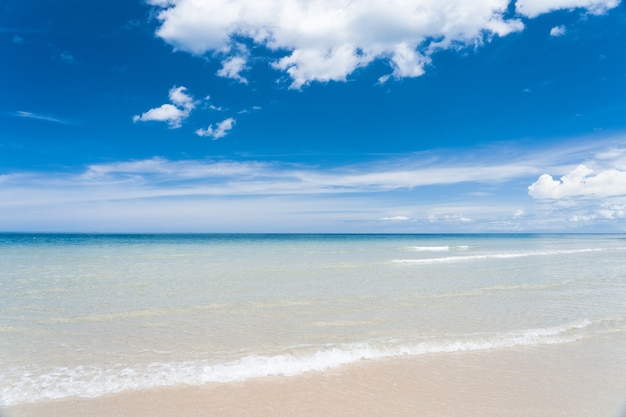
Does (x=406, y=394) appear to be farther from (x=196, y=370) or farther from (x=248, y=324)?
(x=248, y=324)

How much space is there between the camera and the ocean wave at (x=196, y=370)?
18.8ft

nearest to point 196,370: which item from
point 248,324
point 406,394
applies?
point 248,324

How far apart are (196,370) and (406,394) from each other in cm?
352

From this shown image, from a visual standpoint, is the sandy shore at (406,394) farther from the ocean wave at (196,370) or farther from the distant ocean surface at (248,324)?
the distant ocean surface at (248,324)

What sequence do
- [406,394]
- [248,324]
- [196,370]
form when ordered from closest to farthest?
1. [406,394]
2. [196,370]
3. [248,324]

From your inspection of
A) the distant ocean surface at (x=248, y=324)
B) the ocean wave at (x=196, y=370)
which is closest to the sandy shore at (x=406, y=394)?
the ocean wave at (x=196, y=370)

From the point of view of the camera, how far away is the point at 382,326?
368 inches

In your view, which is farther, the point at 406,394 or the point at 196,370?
the point at 196,370

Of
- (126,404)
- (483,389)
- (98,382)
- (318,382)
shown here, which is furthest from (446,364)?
(98,382)

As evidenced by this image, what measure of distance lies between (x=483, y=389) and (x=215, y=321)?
6533 mm

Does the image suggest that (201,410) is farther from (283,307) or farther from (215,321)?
(283,307)

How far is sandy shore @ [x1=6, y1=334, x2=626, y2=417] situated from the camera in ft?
16.9

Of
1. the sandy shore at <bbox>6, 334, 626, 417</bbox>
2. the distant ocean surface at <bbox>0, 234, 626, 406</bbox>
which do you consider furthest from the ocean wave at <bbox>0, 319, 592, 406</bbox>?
the sandy shore at <bbox>6, 334, 626, 417</bbox>

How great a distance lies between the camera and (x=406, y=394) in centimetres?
568
